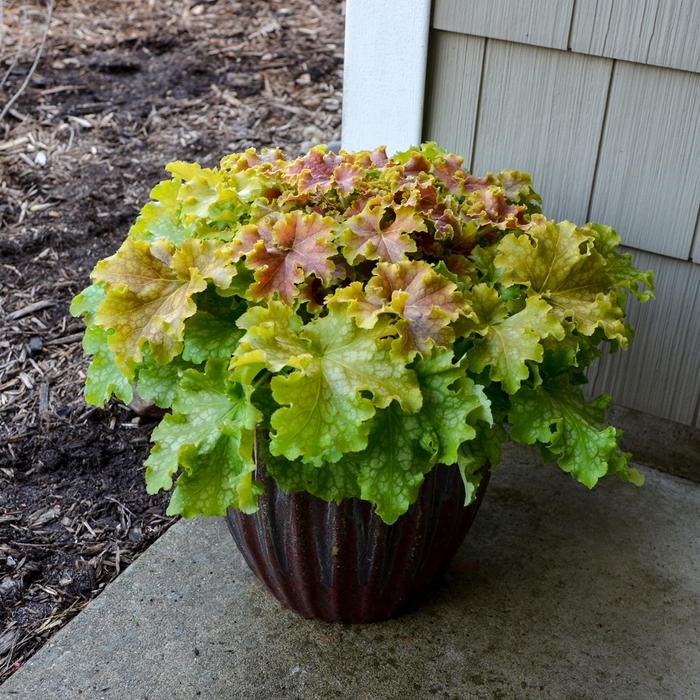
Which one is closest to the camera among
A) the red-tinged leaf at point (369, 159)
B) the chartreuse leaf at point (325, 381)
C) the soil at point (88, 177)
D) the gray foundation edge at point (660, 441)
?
the chartreuse leaf at point (325, 381)

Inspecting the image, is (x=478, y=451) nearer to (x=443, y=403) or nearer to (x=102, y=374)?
(x=443, y=403)

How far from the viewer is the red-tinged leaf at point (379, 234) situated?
173 cm

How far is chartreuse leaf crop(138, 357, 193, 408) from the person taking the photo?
5.90 feet

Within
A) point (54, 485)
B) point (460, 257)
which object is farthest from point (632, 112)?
point (54, 485)

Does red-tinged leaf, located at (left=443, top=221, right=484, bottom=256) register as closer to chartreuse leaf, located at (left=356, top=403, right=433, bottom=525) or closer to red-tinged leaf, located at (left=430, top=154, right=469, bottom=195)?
red-tinged leaf, located at (left=430, top=154, right=469, bottom=195)

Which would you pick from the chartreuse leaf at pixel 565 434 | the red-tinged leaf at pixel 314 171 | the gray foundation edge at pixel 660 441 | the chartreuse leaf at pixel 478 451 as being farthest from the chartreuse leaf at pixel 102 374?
the gray foundation edge at pixel 660 441

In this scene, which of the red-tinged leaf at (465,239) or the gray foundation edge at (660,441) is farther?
the gray foundation edge at (660,441)

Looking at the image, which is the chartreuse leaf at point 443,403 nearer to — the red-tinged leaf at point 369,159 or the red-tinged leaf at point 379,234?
the red-tinged leaf at point 379,234

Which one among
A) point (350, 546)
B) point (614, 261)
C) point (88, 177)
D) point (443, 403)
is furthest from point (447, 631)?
point (88, 177)

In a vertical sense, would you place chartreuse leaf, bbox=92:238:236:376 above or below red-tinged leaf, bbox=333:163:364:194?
below

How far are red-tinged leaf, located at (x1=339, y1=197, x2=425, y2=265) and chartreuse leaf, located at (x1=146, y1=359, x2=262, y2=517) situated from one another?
0.36m

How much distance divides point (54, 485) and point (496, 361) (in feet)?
4.86

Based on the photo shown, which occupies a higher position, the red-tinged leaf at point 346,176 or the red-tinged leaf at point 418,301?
the red-tinged leaf at point 346,176

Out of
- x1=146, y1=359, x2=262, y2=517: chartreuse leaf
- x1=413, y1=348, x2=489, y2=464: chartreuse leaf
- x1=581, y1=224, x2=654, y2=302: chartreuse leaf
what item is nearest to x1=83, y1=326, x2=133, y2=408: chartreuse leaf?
x1=146, y1=359, x2=262, y2=517: chartreuse leaf
